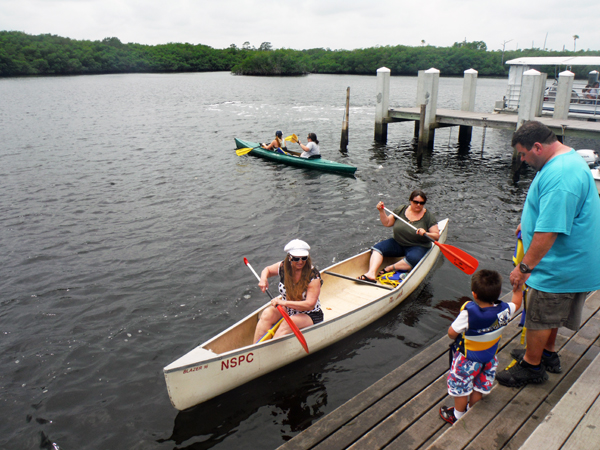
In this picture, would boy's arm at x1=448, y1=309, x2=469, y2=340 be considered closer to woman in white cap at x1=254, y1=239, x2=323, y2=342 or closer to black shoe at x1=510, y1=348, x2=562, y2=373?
black shoe at x1=510, y1=348, x2=562, y2=373

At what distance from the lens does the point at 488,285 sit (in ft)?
10.9

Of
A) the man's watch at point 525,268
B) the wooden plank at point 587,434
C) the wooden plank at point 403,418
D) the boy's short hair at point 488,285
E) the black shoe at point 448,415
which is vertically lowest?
the wooden plank at point 403,418

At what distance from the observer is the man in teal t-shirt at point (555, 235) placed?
3234mm

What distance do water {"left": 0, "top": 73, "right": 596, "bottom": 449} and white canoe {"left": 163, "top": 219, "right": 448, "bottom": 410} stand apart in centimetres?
25

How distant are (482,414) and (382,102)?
63.1ft

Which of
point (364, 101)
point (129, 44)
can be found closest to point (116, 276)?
point (364, 101)

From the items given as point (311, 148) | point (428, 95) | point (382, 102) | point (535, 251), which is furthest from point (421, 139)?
point (535, 251)

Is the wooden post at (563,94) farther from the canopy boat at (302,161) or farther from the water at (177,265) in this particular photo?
the canopy boat at (302,161)

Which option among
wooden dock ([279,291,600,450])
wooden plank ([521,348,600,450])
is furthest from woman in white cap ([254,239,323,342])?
wooden plank ([521,348,600,450])

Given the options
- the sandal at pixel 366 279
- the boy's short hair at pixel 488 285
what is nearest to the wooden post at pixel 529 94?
the sandal at pixel 366 279

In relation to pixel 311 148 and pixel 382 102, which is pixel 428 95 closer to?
pixel 382 102

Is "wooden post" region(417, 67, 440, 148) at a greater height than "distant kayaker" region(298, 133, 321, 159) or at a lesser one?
greater

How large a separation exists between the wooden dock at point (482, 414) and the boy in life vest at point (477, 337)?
0.51 feet

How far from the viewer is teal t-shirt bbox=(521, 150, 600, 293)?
322 centimetres
